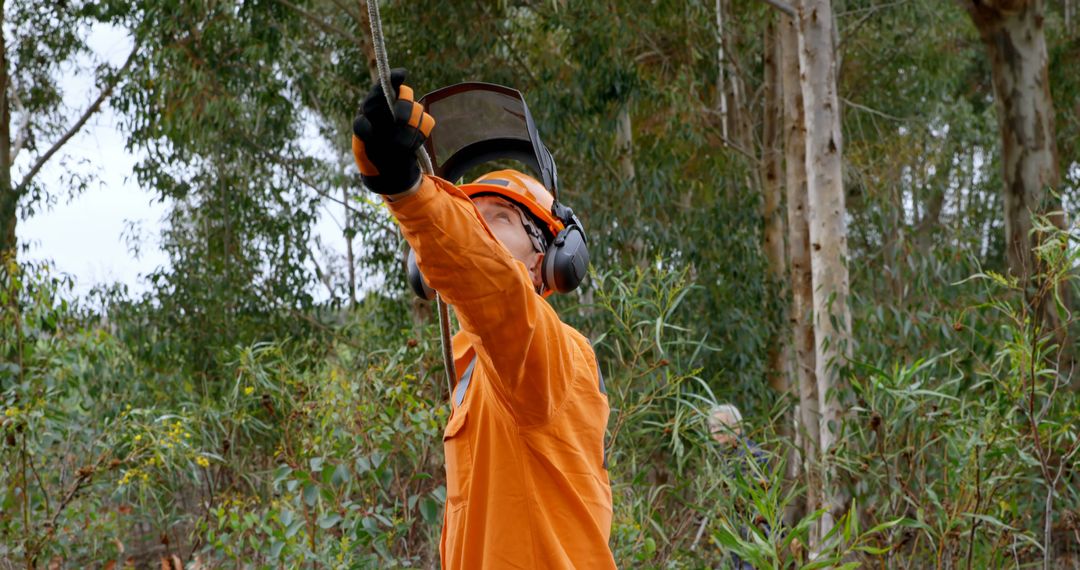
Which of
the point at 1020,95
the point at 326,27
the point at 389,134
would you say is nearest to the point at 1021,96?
the point at 1020,95

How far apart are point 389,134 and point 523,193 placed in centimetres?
69

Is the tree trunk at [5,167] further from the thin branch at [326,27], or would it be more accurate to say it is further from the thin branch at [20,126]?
the thin branch at [326,27]

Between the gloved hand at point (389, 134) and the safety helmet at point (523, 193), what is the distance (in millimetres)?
559

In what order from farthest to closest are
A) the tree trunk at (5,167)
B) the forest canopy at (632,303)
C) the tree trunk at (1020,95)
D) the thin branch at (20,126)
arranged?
1. the thin branch at (20,126)
2. the tree trunk at (5,167)
3. the tree trunk at (1020,95)
4. the forest canopy at (632,303)

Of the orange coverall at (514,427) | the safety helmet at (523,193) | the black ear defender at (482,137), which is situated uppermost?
the black ear defender at (482,137)

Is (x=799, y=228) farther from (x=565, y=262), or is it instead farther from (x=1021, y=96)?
(x=565, y=262)

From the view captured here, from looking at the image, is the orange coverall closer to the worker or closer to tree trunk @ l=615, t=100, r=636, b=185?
the worker

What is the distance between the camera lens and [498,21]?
10750mm

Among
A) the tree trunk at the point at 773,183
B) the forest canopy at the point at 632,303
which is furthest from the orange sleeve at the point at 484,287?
the tree trunk at the point at 773,183

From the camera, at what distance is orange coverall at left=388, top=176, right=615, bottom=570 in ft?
5.30

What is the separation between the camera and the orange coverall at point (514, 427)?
5.30ft

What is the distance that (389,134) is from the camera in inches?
56.4

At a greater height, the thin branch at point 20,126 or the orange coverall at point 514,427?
the thin branch at point 20,126

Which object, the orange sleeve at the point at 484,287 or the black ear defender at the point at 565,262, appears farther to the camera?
the black ear defender at the point at 565,262
